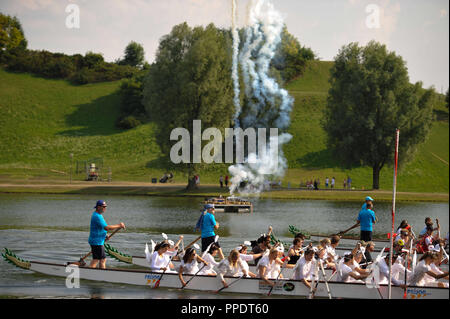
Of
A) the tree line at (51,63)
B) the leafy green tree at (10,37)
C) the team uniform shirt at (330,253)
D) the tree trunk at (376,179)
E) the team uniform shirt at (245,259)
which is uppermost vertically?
the leafy green tree at (10,37)

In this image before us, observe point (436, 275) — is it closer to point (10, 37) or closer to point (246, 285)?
point (246, 285)

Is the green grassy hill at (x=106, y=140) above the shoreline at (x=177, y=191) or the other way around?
above

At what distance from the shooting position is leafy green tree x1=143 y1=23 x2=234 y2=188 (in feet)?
208

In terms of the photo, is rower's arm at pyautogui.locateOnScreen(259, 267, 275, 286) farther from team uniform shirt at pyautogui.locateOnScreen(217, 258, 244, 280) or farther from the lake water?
the lake water

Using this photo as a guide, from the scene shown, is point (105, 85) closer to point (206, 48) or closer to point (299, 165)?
point (299, 165)

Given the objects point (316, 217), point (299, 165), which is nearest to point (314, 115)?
point (299, 165)

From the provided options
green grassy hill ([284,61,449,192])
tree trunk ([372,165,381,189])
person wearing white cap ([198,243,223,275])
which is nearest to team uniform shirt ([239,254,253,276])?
person wearing white cap ([198,243,223,275])

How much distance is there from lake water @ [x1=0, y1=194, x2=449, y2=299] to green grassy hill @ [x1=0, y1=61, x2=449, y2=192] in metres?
17.9

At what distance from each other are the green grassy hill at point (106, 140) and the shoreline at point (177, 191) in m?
6.89

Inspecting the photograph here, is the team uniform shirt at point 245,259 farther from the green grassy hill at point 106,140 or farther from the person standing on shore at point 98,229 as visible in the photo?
the green grassy hill at point 106,140

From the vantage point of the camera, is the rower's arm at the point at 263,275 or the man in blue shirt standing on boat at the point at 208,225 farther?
the man in blue shirt standing on boat at the point at 208,225

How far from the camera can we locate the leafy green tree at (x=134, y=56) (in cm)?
13538

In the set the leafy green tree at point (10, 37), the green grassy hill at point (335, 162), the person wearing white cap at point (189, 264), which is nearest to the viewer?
the person wearing white cap at point (189, 264)

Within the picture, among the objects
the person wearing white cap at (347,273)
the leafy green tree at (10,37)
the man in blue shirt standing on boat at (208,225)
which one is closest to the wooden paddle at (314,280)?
the person wearing white cap at (347,273)
